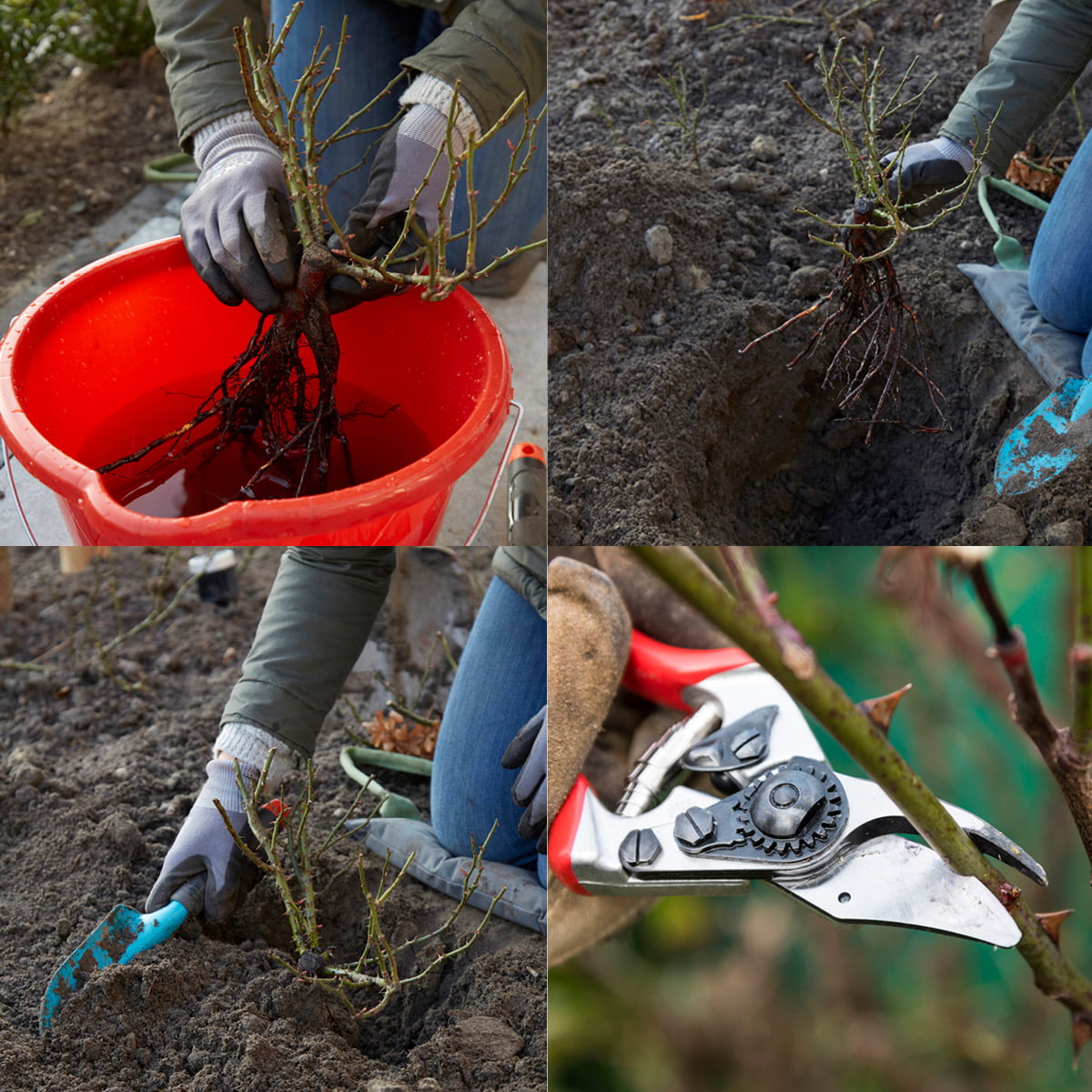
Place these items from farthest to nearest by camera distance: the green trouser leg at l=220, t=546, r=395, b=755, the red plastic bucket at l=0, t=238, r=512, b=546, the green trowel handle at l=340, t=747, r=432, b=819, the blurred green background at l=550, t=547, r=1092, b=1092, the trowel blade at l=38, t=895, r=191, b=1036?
the green trowel handle at l=340, t=747, r=432, b=819
the green trouser leg at l=220, t=546, r=395, b=755
the trowel blade at l=38, t=895, r=191, b=1036
the red plastic bucket at l=0, t=238, r=512, b=546
the blurred green background at l=550, t=547, r=1092, b=1092

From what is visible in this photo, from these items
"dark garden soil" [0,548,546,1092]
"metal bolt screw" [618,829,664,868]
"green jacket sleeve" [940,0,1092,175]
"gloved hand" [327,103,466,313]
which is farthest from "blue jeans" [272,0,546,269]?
"metal bolt screw" [618,829,664,868]

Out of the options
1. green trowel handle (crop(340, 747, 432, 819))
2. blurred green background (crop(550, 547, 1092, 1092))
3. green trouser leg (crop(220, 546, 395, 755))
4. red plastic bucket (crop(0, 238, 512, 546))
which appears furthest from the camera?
green trowel handle (crop(340, 747, 432, 819))

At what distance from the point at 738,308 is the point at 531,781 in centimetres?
68

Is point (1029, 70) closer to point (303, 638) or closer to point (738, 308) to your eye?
point (738, 308)

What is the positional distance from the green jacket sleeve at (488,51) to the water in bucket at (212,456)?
0.35 m

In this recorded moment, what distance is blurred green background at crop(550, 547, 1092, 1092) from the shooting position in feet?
1.98

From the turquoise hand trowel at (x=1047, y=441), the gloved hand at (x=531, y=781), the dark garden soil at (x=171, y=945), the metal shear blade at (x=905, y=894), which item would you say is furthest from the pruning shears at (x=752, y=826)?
the turquoise hand trowel at (x=1047, y=441)

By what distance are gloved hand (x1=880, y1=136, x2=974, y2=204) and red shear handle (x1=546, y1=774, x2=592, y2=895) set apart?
2.64 ft

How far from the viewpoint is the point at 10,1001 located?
96 centimetres

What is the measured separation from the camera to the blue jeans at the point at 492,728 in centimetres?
122

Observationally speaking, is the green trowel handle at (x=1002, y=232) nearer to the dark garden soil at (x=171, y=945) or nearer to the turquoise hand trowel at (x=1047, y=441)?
the turquoise hand trowel at (x=1047, y=441)

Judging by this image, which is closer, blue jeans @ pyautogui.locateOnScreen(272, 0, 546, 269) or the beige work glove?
the beige work glove

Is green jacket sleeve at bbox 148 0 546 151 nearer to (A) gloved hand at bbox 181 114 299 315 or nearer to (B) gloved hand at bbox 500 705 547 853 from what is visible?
(A) gloved hand at bbox 181 114 299 315

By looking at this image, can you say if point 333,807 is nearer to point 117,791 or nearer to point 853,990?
point 117,791
